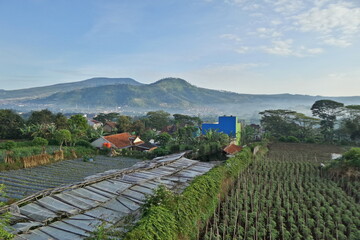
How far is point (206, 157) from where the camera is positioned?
1920cm

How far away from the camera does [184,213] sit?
582 centimetres

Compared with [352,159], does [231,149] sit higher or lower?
lower

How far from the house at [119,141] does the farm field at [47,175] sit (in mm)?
7097

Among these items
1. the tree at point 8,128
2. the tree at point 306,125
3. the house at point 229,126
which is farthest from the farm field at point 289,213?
the tree at point 8,128

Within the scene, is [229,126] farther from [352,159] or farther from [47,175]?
[47,175]

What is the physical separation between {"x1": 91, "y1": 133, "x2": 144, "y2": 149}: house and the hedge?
16.9m

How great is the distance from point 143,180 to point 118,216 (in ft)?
8.80

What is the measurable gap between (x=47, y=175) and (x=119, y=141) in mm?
13746

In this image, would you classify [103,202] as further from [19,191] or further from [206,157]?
[206,157]

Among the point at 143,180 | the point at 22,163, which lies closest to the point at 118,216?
the point at 143,180

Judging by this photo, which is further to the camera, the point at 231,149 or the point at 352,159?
the point at 231,149

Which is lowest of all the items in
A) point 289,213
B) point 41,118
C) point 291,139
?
point 291,139

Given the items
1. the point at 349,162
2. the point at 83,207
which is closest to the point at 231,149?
the point at 349,162

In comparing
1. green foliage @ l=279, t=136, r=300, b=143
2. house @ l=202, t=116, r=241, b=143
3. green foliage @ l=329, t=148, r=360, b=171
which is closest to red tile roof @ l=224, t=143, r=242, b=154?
green foliage @ l=329, t=148, r=360, b=171
